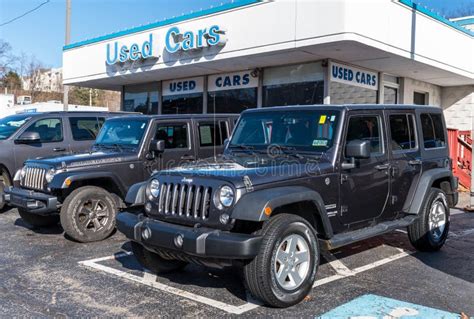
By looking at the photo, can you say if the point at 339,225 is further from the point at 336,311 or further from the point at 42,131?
the point at 42,131

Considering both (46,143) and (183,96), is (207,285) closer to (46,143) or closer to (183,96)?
(46,143)

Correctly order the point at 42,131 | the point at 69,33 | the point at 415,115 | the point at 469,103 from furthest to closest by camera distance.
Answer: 1. the point at 69,33
2. the point at 469,103
3. the point at 42,131
4. the point at 415,115

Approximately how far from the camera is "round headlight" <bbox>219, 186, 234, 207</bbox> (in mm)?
4203

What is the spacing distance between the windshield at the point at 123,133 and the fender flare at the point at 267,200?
372 cm

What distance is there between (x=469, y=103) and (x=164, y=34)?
1047 cm

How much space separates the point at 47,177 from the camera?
6.75 meters

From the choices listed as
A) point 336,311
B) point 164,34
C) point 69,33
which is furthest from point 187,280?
point 69,33

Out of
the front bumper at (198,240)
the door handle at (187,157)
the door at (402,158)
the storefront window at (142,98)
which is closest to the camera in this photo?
the front bumper at (198,240)

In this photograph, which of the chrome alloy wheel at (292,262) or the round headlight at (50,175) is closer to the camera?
the chrome alloy wheel at (292,262)

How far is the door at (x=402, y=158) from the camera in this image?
19.0ft

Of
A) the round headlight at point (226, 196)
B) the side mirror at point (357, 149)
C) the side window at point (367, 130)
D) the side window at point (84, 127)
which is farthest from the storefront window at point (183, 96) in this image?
the round headlight at point (226, 196)

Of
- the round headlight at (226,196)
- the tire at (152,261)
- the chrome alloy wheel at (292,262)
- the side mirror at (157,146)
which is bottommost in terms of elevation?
the tire at (152,261)

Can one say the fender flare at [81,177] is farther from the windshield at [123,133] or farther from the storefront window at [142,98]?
the storefront window at [142,98]

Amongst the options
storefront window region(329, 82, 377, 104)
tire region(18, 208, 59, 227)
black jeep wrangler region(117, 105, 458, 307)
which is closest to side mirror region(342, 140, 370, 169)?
black jeep wrangler region(117, 105, 458, 307)
